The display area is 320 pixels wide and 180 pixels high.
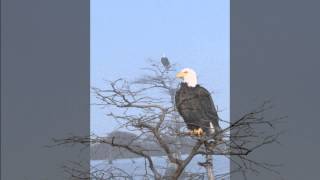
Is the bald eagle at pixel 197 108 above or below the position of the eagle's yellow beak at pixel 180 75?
below

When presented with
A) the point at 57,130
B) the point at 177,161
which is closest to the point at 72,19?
the point at 57,130

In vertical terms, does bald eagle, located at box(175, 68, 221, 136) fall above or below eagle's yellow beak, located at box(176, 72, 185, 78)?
below

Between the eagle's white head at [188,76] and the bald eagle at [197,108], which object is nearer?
the bald eagle at [197,108]

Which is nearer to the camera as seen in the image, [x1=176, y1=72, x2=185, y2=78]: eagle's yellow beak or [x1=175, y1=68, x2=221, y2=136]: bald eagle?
[x1=175, y1=68, x2=221, y2=136]: bald eagle

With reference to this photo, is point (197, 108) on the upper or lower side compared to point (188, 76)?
lower

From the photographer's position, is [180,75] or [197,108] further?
[180,75]

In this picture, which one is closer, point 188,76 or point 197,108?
point 197,108

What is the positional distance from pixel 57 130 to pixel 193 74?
1.12 metres

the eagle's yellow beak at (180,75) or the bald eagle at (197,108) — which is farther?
the eagle's yellow beak at (180,75)

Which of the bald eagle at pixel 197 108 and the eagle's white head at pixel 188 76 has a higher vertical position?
the eagle's white head at pixel 188 76

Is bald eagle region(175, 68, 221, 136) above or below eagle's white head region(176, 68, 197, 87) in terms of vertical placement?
below

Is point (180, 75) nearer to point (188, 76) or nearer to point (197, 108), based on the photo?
point (188, 76)

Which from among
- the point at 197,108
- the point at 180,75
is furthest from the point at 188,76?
the point at 197,108

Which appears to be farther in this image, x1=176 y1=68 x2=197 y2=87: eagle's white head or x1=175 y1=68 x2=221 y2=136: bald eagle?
x1=176 y1=68 x2=197 y2=87: eagle's white head
